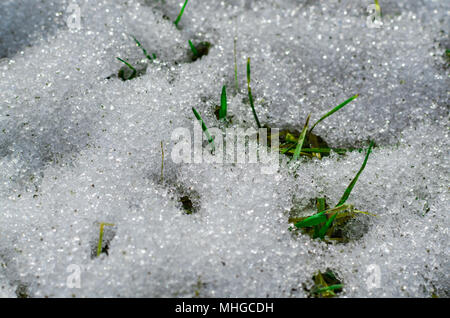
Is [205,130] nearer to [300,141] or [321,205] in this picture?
[300,141]

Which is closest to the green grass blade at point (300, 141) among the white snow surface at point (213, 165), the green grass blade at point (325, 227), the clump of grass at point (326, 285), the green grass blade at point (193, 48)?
the white snow surface at point (213, 165)

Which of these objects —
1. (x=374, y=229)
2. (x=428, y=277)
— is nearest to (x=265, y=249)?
(x=374, y=229)

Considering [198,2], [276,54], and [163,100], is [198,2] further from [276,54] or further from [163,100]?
[163,100]

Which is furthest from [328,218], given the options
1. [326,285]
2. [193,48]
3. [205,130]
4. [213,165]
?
[193,48]

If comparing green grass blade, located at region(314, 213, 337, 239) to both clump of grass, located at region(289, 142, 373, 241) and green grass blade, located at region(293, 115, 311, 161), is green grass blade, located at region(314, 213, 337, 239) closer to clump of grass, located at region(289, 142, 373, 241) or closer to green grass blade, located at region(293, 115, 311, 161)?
clump of grass, located at region(289, 142, 373, 241)

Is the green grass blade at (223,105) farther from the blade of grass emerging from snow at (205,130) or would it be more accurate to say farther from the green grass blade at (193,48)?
the green grass blade at (193,48)

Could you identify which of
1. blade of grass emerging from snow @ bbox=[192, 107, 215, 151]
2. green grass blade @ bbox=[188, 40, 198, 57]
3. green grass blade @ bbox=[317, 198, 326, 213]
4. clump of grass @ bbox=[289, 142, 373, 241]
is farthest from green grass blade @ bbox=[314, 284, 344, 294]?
green grass blade @ bbox=[188, 40, 198, 57]

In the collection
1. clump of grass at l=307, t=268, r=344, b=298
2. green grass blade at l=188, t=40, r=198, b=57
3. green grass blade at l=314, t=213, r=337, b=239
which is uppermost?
green grass blade at l=188, t=40, r=198, b=57
